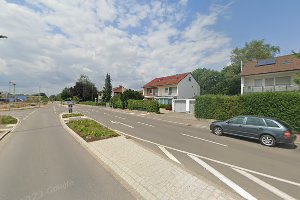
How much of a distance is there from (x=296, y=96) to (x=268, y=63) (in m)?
16.1

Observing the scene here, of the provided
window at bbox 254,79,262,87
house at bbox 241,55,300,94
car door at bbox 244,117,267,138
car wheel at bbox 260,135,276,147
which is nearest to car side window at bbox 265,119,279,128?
car door at bbox 244,117,267,138

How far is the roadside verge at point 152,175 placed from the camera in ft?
13.8

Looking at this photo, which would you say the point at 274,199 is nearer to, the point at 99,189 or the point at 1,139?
the point at 99,189

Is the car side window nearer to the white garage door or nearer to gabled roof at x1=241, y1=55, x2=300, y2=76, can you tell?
gabled roof at x1=241, y1=55, x2=300, y2=76

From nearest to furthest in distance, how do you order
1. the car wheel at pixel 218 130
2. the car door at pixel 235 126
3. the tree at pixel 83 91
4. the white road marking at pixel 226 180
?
the white road marking at pixel 226 180 → the car door at pixel 235 126 → the car wheel at pixel 218 130 → the tree at pixel 83 91

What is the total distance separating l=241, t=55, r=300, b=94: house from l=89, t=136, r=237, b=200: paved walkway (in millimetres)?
23196

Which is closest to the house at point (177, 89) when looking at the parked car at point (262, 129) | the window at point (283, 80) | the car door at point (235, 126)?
the window at point (283, 80)

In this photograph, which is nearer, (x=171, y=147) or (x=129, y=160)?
(x=129, y=160)

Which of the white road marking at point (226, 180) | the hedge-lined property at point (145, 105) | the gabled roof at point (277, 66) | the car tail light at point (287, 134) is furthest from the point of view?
the hedge-lined property at point (145, 105)

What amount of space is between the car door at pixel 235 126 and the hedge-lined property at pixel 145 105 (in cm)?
2001

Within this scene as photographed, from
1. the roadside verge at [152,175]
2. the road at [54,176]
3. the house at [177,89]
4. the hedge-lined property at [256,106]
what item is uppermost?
the house at [177,89]

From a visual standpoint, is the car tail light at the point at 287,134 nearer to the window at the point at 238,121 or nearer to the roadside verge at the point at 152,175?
the window at the point at 238,121

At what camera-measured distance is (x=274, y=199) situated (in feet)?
14.2

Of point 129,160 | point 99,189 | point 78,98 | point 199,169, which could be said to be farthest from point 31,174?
point 78,98
